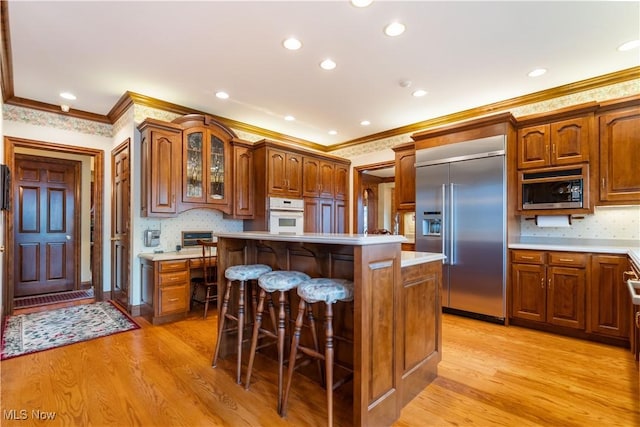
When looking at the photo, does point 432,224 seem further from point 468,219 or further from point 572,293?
point 572,293

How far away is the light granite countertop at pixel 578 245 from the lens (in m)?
2.90

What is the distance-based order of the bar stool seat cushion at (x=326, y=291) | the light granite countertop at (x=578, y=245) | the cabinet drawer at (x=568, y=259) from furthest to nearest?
the cabinet drawer at (x=568, y=259) < the light granite countertop at (x=578, y=245) < the bar stool seat cushion at (x=326, y=291)

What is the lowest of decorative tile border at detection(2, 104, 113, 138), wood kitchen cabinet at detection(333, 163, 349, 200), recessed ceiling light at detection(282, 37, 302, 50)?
wood kitchen cabinet at detection(333, 163, 349, 200)

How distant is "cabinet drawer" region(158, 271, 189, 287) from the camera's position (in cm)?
347

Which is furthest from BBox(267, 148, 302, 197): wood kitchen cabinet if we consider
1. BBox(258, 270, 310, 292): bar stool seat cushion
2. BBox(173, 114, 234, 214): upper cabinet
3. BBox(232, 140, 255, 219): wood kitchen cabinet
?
BBox(258, 270, 310, 292): bar stool seat cushion

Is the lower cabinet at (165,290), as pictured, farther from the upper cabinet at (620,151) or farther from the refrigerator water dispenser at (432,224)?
the upper cabinet at (620,151)

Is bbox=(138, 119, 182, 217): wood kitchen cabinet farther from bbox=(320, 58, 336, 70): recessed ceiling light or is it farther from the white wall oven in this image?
bbox=(320, 58, 336, 70): recessed ceiling light

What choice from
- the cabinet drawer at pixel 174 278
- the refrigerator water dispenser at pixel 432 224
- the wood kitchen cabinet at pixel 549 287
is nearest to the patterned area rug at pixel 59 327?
the cabinet drawer at pixel 174 278

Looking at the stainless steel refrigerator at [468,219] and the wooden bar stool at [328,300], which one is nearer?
the wooden bar stool at [328,300]

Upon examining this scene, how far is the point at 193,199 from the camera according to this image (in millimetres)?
3998

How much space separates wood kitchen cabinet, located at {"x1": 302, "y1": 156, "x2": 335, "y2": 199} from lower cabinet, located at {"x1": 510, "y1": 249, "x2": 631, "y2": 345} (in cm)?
308

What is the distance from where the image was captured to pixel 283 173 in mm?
4805

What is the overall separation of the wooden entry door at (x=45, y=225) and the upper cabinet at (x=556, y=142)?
668 cm

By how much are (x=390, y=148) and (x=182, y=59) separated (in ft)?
11.5
